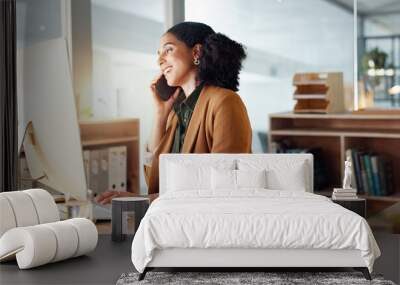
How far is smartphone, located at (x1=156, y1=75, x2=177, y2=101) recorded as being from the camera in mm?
7832

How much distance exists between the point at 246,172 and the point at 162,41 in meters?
1.98

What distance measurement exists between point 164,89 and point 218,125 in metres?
0.70

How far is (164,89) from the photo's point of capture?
785 centimetres

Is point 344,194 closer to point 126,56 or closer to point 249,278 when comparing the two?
point 249,278

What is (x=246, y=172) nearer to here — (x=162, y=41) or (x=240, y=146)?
(x=240, y=146)

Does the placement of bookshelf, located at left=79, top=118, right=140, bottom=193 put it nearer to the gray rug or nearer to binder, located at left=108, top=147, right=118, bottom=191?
binder, located at left=108, top=147, right=118, bottom=191

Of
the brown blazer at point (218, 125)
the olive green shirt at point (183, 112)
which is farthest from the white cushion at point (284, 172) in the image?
the olive green shirt at point (183, 112)

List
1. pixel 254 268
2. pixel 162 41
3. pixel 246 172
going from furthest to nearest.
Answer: pixel 162 41 → pixel 246 172 → pixel 254 268

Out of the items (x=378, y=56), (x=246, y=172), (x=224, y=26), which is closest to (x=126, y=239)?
(x=246, y=172)

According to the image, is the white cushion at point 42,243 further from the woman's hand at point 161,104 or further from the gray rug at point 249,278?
the woman's hand at point 161,104

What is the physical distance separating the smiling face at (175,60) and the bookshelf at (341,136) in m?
0.93

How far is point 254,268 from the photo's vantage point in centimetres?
564

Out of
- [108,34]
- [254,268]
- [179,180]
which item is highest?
[108,34]

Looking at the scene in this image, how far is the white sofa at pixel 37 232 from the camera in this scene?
565cm
